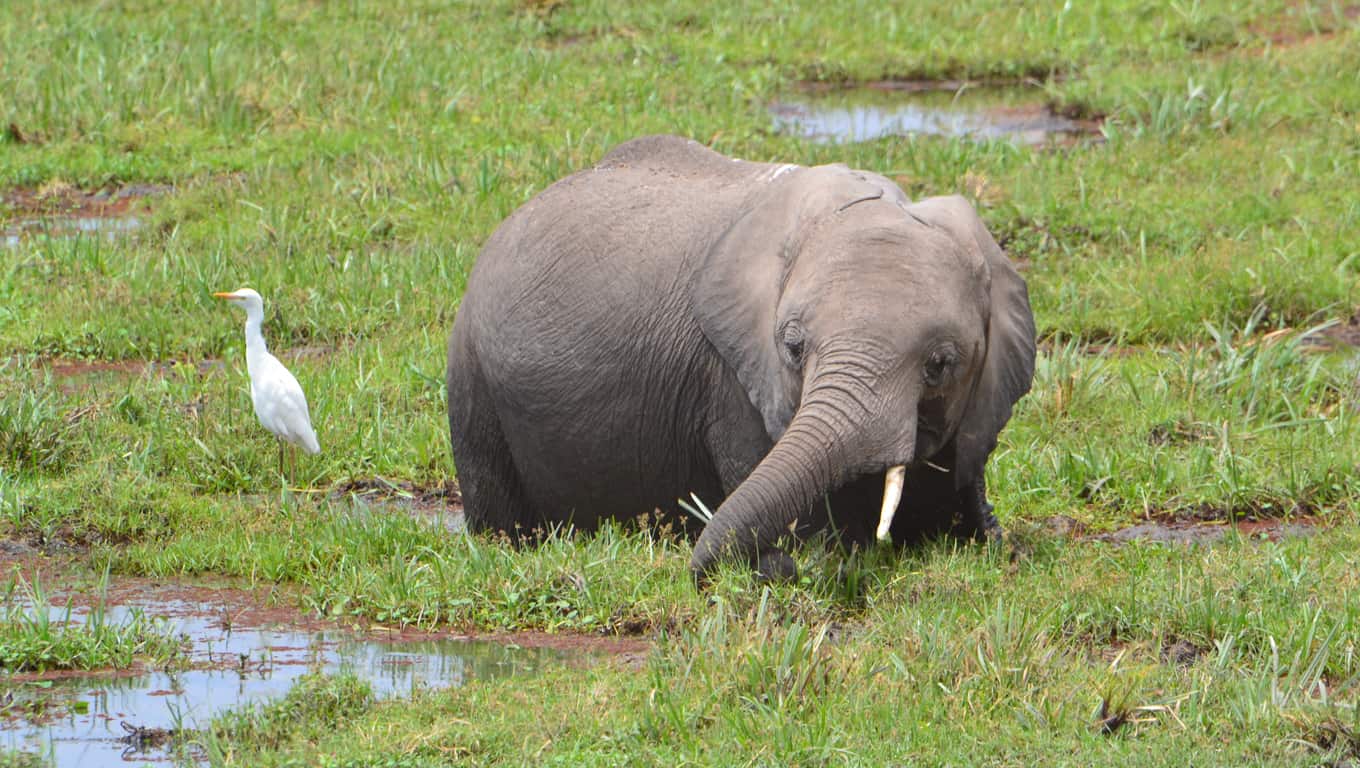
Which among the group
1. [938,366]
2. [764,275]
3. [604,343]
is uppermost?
[764,275]

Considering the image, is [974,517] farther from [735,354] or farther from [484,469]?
[484,469]

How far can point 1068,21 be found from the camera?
16.3m

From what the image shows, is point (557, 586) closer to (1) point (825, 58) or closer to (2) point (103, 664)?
(2) point (103, 664)

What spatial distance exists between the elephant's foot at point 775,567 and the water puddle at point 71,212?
6240mm

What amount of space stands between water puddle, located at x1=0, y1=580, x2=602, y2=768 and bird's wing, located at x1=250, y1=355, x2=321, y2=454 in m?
1.47

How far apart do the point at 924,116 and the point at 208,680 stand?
Result: 9434 millimetres

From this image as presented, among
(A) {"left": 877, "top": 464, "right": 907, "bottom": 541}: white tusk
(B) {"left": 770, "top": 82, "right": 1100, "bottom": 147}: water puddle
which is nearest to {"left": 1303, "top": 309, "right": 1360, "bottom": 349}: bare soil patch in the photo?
(B) {"left": 770, "top": 82, "right": 1100, "bottom": 147}: water puddle

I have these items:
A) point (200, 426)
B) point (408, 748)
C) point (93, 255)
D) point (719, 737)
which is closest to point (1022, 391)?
point (719, 737)

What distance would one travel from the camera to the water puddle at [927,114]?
45.8 feet

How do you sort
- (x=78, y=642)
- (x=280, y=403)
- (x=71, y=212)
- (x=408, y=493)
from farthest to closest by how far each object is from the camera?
(x=71, y=212) → (x=408, y=493) → (x=280, y=403) → (x=78, y=642)

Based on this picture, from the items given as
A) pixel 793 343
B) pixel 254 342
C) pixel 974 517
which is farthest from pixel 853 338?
pixel 254 342

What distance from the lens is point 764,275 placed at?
6.84 meters

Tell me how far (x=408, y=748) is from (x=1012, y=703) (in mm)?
1578

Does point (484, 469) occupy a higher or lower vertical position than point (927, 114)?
higher
